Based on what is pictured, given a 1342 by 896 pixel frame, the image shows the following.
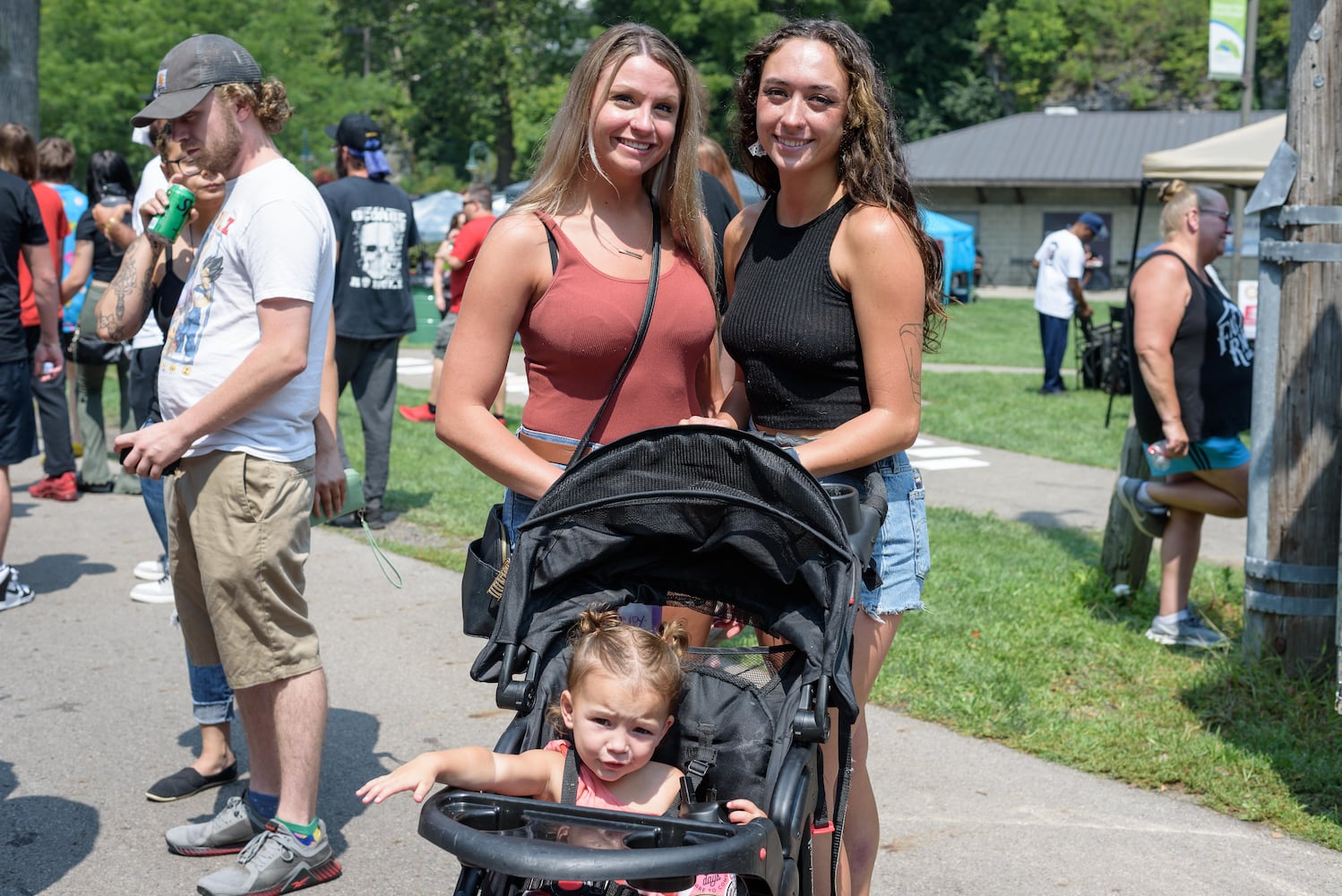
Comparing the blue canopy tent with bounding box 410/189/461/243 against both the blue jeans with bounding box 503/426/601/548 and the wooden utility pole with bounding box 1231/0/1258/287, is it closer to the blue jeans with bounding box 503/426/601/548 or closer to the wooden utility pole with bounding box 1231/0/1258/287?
the wooden utility pole with bounding box 1231/0/1258/287

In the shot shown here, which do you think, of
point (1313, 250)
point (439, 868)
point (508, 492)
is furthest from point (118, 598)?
point (1313, 250)

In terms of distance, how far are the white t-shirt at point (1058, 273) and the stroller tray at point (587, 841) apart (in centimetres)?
1442

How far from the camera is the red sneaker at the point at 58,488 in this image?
351 inches

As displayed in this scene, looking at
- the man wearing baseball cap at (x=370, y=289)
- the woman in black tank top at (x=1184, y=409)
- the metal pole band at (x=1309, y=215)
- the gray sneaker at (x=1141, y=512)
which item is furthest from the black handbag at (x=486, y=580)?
the man wearing baseball cap at (x=370, y=289)

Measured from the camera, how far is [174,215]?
149 inches

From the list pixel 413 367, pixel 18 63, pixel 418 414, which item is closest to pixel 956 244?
pixel 413 367

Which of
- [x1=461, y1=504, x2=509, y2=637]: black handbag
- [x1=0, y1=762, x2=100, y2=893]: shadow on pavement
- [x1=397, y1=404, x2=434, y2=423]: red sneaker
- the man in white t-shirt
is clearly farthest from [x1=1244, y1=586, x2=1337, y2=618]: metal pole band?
the man in white t-shirt

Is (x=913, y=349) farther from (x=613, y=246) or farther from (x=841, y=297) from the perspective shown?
(x=613, y=246)

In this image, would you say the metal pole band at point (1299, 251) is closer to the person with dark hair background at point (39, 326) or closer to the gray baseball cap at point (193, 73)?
the gray baseball cap at point (193, 73)

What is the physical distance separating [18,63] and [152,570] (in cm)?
745

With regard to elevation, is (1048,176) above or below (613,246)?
above

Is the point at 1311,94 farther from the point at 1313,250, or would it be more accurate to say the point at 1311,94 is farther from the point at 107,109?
the point at 107,109

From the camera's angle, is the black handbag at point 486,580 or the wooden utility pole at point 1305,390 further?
the wooden utility pole at point 1305,390

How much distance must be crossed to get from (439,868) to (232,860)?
0.61 m
